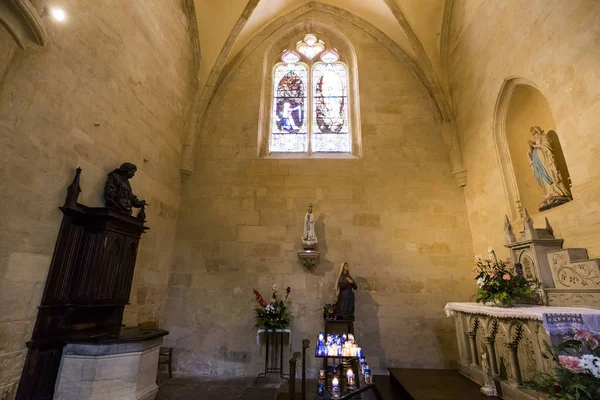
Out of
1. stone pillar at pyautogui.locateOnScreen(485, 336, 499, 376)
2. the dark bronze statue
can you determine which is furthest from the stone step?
the dark bronze statue

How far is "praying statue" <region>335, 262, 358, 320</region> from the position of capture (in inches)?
227

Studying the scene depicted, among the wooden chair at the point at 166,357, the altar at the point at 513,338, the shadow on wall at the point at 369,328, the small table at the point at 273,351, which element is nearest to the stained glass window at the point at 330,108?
the shadow on wall at the point at 369,328

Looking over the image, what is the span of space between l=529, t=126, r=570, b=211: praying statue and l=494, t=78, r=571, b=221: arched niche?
402mm

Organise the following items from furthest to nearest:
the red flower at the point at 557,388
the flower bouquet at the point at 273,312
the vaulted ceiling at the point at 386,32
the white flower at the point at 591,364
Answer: the vaulted ceiling at the point at 386,32 → the flower bouquet at the point at 273,312 → the red flower at the point at 557,388 → the white flower at the point at 591,364

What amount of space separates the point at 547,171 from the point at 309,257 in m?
4.36

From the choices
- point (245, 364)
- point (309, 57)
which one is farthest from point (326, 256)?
point (309, 57)

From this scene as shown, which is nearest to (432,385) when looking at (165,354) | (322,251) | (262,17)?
(322,251)

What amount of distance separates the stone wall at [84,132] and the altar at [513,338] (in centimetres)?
563

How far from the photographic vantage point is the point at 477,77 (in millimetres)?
6500

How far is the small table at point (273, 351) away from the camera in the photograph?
5742 mm

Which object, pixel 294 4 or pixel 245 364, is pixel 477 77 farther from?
pixel 245 364

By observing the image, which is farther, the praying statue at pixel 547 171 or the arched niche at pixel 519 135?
the arched niche at pixel 519 135

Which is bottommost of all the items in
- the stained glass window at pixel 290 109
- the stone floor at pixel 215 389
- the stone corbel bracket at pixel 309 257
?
the stone floor at pixel 215 389

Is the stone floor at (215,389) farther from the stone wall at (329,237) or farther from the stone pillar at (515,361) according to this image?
the stone pillar at (515,361)
